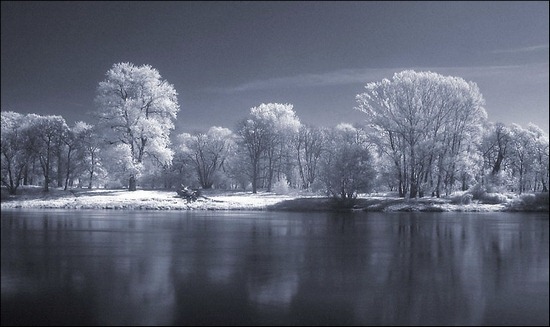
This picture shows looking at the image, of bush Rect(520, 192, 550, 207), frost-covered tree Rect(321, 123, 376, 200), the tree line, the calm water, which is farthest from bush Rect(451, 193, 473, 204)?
the calm water

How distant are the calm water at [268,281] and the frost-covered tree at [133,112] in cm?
3808

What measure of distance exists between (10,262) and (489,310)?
1302cm

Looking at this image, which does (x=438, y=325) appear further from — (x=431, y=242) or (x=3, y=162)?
(x=3, y=162)

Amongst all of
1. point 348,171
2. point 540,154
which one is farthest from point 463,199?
point 540,154

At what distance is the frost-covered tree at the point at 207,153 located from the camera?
292ft

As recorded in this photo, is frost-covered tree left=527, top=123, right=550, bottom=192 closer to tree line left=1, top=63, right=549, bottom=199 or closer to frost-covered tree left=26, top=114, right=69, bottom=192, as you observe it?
tree line left=1, top=63, right=549, bottom=199

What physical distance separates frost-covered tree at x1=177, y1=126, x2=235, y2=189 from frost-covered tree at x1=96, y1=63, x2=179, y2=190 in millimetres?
25655

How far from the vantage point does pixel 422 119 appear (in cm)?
5600

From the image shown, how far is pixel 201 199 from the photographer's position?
189 ft

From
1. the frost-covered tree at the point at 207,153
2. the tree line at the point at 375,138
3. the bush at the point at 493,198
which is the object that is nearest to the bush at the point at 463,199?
the bush at the point at 493,198

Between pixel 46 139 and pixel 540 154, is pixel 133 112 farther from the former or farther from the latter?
pixel 540 154

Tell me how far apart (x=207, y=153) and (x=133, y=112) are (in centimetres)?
3173

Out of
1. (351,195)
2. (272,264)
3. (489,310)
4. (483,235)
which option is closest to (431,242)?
(483,235)

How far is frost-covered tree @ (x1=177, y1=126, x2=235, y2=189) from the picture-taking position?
88875 millimetres
